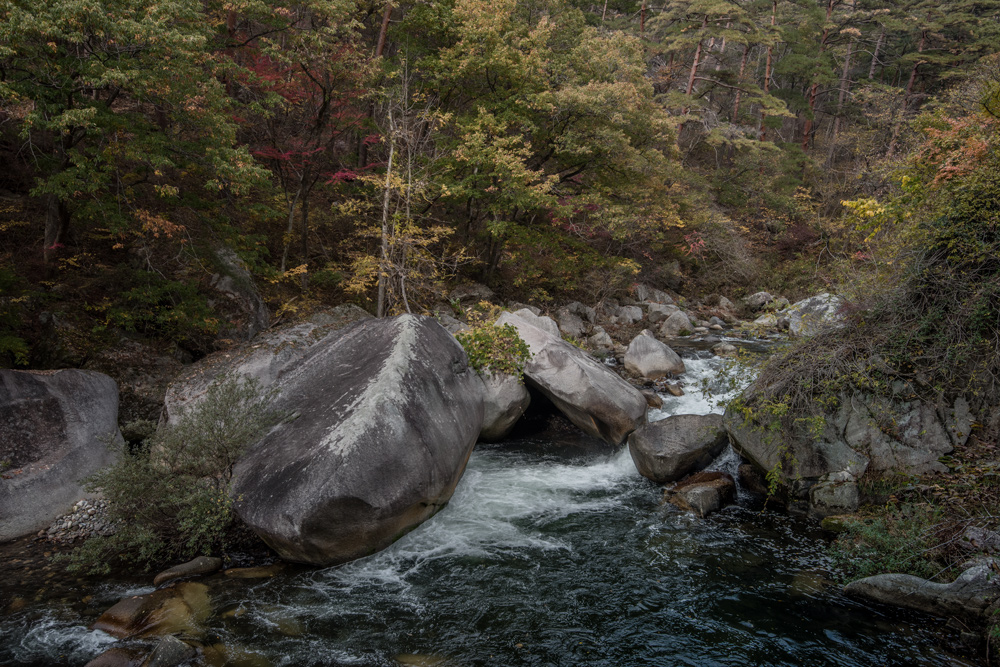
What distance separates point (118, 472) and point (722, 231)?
782 inches

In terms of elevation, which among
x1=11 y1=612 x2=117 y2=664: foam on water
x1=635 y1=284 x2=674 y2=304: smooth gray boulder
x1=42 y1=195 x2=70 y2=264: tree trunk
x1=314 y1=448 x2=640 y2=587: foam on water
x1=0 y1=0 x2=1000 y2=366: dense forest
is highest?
x1=0 y1=0 x2=1000 y2=366: dense forest

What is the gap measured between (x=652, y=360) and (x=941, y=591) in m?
7.95

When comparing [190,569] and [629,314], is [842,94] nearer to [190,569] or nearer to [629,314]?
[629,314]

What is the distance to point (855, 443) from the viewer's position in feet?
23.7

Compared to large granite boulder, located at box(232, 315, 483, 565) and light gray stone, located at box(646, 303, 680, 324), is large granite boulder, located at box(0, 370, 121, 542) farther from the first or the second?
light gray stone, located at box(646, 303, 680, 324)

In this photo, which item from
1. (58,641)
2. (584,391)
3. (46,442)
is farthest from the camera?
(584,391)

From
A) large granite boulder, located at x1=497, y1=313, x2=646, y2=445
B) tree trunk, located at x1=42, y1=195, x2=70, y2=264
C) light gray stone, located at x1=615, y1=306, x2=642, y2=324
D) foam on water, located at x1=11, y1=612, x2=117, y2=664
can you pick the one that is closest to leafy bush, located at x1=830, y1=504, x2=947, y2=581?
large granite boulder, located at x1=497, y1=313, x2=646, y2=445

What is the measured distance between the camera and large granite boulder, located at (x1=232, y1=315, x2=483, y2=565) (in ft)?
18.5

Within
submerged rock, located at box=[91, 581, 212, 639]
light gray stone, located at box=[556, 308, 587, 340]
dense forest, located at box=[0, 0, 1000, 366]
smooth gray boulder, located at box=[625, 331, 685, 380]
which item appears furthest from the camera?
light gray stone, located at box=[556, 308, 587, 340]

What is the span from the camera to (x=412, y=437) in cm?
632

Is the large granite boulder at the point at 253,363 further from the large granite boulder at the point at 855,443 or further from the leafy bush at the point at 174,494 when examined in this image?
the large granite boulder at the point at 855,443

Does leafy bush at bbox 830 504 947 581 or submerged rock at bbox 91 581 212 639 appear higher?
leafy bush at bbox 830 504 947 581

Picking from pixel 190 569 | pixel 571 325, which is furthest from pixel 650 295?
pixel 190 569

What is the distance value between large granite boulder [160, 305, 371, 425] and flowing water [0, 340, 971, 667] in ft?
9.62
